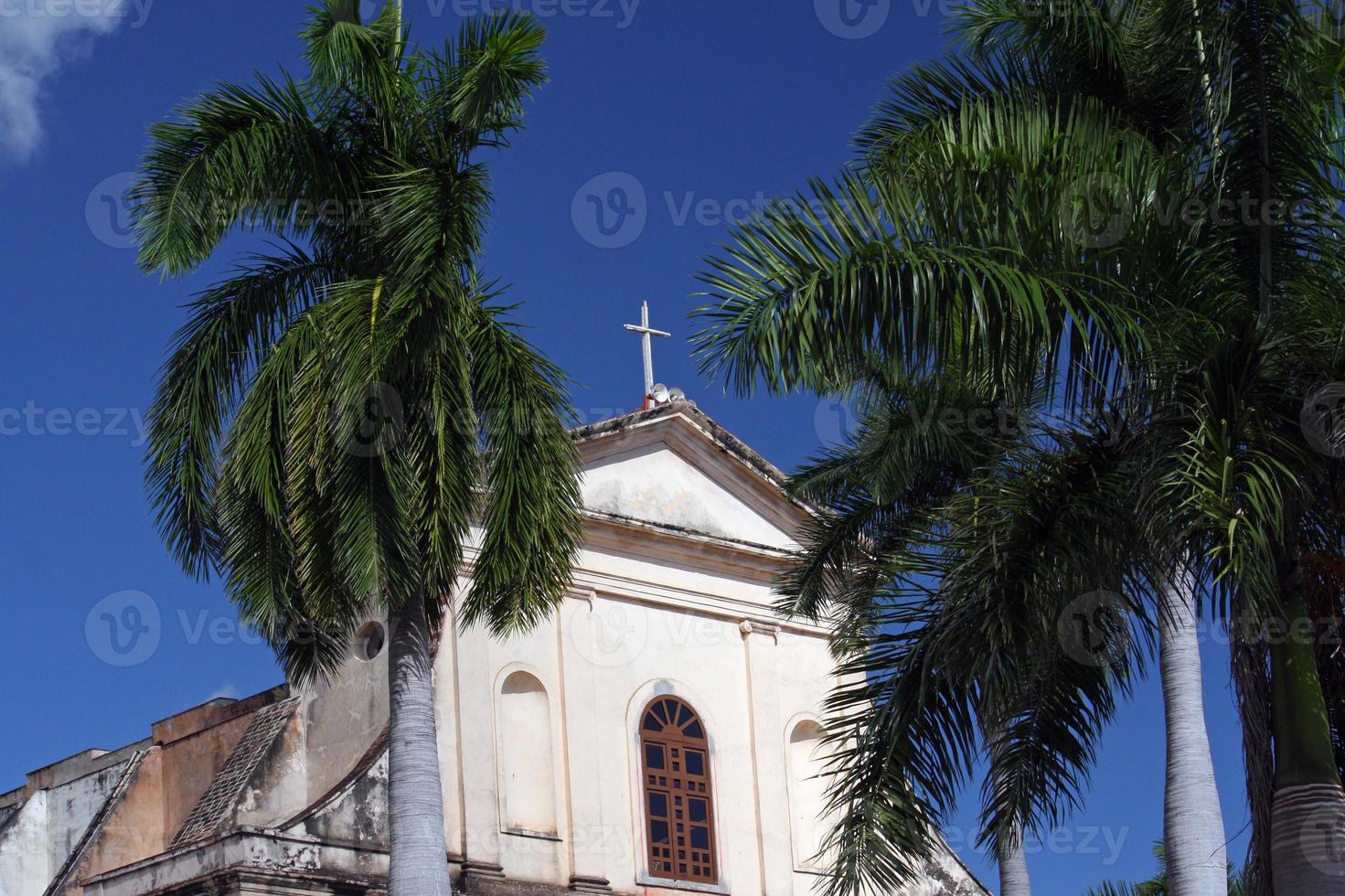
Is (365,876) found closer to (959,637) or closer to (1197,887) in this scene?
(1197,887)

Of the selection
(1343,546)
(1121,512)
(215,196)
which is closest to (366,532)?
(215,196)

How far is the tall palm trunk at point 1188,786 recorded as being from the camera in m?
12.8

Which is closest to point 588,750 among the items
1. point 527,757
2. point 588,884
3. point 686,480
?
point 527,757

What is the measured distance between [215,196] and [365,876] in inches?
310

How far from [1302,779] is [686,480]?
14927mm

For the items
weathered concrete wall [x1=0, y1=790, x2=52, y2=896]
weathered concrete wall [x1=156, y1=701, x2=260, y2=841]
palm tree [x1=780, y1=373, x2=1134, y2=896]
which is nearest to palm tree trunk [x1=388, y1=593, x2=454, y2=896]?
palm tree [x1=780, y1=373, x2=1134, y2=896]

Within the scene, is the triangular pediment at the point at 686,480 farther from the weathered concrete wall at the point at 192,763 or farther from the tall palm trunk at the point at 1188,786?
the tall palm trunk at the point at 1188,786

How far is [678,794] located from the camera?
71.9 ft

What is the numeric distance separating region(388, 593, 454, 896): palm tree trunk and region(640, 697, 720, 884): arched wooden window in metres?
9.20

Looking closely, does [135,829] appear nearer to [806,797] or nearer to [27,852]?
[27,852]

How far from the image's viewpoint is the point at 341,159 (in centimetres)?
1371

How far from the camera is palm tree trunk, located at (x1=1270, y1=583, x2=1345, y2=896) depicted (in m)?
8.77

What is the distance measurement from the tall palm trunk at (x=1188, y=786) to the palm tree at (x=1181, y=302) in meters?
2.95

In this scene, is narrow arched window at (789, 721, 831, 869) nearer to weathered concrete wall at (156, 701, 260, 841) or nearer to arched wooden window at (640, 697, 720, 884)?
arched wooden window at (640, 697, 720, 884)
